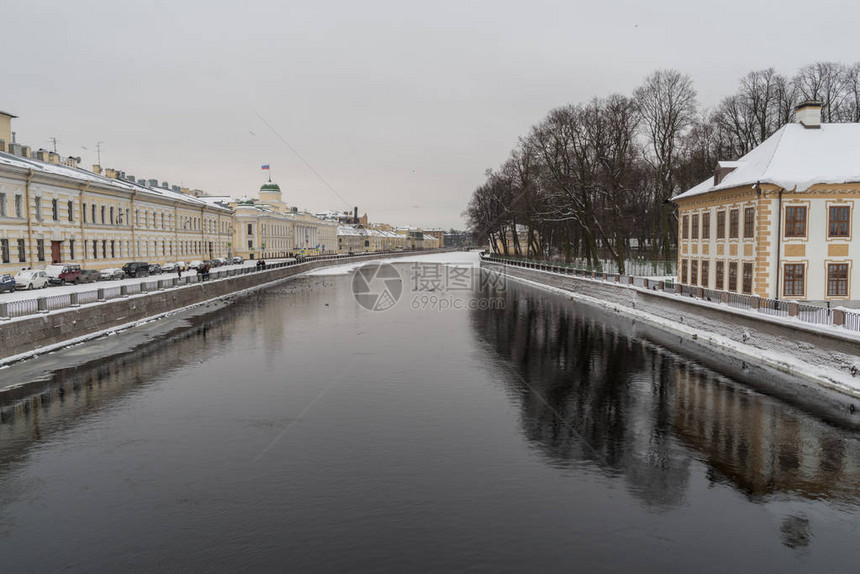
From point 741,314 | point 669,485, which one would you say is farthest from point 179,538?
point 741,314

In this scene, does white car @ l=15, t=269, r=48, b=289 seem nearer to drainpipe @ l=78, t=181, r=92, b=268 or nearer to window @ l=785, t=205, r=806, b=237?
drainpipe @ l=78, t=181, r=92, b=268

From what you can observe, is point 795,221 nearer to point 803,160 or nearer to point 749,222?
point 749,222

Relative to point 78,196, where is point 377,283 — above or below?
below

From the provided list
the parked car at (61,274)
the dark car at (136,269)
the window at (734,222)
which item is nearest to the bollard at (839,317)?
the window at (734,222)

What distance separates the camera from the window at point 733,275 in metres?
34.1

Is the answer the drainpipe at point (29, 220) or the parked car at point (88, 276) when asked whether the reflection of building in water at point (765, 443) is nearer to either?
the parked car at point (88, 276)

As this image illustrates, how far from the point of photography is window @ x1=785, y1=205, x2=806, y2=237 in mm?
30812

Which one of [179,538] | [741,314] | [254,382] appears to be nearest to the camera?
[179,538]

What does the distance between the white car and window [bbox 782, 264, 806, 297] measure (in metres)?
45.5

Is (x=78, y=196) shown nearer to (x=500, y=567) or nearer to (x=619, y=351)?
(x=619, y=351)

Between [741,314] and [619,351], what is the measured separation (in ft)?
17.0

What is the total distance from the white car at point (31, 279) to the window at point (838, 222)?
47.7 metres

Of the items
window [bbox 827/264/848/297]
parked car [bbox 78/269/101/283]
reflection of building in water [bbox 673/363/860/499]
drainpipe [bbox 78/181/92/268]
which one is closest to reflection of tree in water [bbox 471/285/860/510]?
reflection of building in water [bbox 673/363/860/499]

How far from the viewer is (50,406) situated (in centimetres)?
1733
